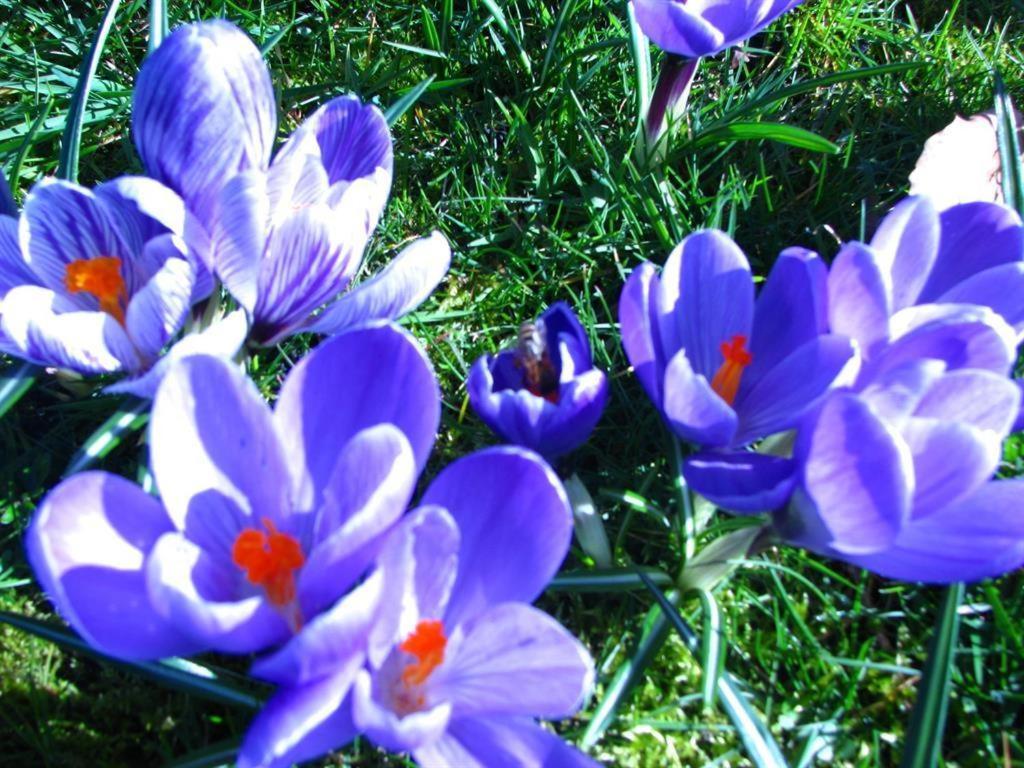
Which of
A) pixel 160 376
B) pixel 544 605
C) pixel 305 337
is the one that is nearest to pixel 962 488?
pixel 544 605

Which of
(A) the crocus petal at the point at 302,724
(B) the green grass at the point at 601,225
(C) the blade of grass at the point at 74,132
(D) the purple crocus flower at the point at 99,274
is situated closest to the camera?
(A) the crocus petal at the point at 302,724

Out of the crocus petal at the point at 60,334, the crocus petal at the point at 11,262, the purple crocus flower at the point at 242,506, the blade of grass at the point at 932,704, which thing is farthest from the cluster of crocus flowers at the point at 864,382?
the crocus petal at the point at 11,262

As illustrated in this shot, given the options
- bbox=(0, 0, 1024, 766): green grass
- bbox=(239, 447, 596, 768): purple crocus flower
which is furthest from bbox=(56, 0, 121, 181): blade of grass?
bbox=(239, 447, 596, 768): purple crocus flower

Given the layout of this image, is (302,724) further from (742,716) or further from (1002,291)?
(1002,291)

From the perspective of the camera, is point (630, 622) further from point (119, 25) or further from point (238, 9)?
point (119, 25)

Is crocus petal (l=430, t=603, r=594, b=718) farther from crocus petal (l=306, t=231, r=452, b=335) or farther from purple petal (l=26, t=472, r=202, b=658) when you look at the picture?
crocus petal (l=306, t=231, r=452, b=335)

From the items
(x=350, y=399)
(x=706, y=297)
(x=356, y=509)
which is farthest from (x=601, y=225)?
(x=356, y=509)

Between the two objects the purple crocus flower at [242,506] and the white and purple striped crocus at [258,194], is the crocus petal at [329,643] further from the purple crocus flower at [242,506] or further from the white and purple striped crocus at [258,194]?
the white and purple striped crocus at [258,194]
